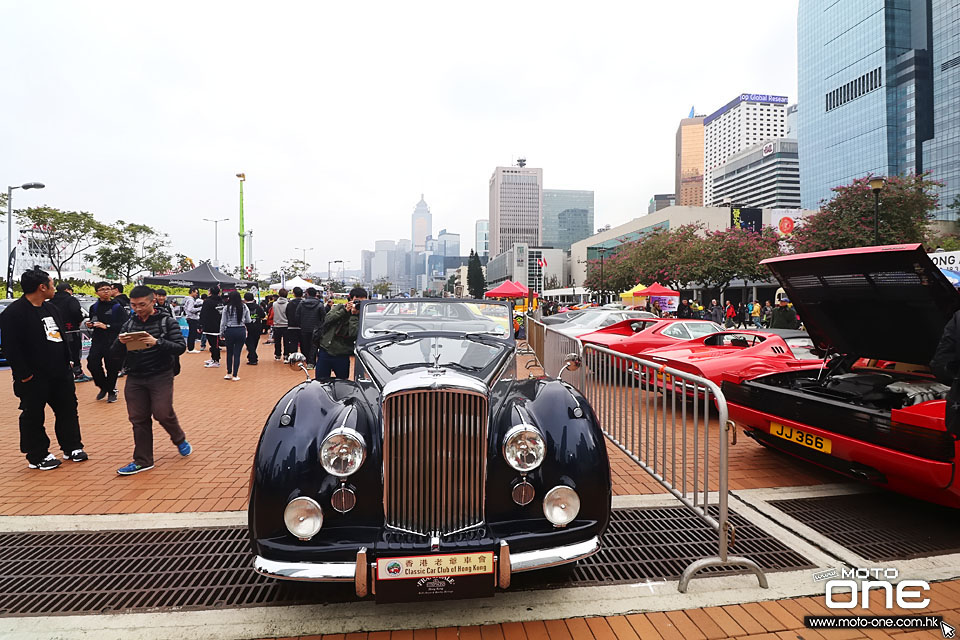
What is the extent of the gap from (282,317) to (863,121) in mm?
118604

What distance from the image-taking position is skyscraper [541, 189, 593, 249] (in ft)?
613

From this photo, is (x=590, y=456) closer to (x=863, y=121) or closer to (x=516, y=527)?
(x=516, y=527)

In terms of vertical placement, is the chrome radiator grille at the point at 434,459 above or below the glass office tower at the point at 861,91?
below

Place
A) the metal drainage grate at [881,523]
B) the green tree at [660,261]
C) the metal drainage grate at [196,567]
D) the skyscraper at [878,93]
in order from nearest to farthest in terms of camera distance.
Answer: the metal drainage grate at [196,567]
the metal drainage grate at [881,523]
the green tree at [660,261]
the skyscraper at [878,93]

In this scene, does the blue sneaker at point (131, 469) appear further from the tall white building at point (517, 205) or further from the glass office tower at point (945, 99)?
the tall white building at point (517, 205)

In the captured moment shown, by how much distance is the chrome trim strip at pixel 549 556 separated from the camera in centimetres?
228

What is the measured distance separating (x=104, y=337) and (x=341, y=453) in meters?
7.11

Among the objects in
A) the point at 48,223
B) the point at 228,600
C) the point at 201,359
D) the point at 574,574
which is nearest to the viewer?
the point at 228,600

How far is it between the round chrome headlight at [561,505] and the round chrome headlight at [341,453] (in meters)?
0.94

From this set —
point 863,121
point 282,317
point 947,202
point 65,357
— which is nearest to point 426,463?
point 65,357

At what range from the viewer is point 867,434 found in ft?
11.4

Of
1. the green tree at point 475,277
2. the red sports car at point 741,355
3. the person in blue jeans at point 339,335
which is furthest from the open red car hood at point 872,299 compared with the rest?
the green tree at point 475,277

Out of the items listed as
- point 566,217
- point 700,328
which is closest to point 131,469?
point 700,328

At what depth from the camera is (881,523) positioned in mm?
3541
